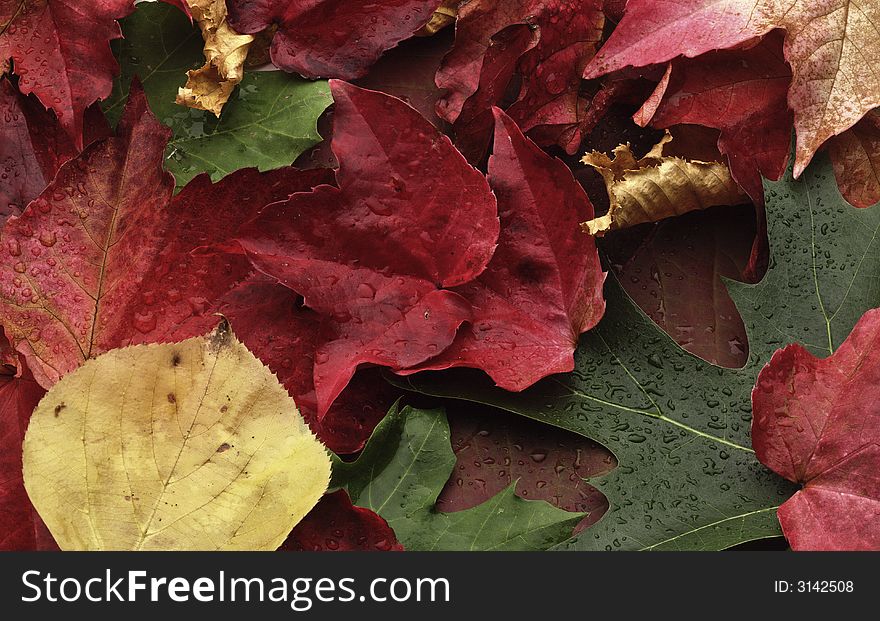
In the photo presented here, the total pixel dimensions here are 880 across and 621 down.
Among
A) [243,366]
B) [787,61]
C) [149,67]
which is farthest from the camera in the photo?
[149,67]

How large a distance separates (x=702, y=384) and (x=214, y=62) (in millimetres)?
538

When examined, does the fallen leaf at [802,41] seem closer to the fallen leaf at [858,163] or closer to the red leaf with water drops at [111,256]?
the fallen leaf at [858,163]

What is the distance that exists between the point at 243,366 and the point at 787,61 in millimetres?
529

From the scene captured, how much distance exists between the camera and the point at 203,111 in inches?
33.7

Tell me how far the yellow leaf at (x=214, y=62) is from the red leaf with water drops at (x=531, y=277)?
269 millimetres

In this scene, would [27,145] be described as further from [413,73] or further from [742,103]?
[742,103]

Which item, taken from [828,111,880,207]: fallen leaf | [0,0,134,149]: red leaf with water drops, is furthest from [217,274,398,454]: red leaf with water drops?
[828,111,880,207]: fallen leaf

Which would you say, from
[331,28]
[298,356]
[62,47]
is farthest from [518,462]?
[62,47]

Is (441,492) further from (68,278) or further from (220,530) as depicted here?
(68,278)

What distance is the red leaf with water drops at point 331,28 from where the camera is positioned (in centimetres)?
84

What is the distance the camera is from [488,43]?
84 cm

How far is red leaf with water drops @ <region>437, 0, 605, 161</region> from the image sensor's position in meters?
0.83

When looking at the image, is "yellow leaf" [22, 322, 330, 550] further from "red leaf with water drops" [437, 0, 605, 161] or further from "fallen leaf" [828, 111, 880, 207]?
"fallen leaf" [828, 111, 880, 207]

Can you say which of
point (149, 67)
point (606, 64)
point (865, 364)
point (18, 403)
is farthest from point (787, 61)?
point (18, 403)
